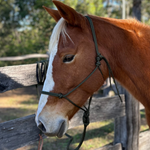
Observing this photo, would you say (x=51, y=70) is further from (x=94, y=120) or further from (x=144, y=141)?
(x=144, y=141)

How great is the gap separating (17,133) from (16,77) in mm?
609

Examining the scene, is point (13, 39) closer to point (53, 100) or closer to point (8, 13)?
point (8, 13)

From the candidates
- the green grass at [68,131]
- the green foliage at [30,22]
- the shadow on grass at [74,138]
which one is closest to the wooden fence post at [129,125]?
the green grass at [68,131]

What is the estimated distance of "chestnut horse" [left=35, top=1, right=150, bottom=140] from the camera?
1.46 meters

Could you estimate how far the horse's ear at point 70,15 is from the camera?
1.42 meters

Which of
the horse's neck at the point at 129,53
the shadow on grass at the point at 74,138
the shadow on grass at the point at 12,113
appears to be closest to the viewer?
the horse's neck at the point at 129,53

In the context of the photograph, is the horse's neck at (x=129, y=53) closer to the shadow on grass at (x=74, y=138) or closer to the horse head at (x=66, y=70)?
the horse head at (x=66, y=70)

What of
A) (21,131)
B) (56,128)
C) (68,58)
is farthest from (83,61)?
(21,131)

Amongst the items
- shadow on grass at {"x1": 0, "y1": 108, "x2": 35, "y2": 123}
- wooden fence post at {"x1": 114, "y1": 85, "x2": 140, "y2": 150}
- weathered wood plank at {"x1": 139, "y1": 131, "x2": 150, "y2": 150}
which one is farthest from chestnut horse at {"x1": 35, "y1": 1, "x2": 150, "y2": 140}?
shadow on grass at {"x1": 0, "y1": 108, "x2": 35, "y2": 123}

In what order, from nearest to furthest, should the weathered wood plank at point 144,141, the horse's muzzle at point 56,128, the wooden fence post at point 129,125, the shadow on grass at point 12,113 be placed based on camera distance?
the horse's muzzle at point 56,128 → the wooden fence post at point 129,125 → the weathered wood plank at point 144,141 → the shadow on grass at point 12,113

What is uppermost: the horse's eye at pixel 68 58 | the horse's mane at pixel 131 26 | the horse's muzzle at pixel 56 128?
the horse's mane at pixel 131 26

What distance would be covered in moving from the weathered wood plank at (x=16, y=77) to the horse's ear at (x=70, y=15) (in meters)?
0.73

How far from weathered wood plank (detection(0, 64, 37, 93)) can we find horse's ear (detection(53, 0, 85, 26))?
2.41ft

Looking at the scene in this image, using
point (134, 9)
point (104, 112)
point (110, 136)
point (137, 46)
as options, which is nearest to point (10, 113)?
point (110, 136)
